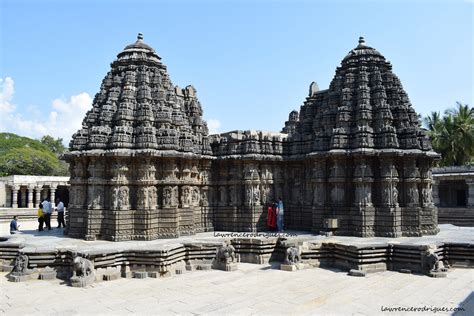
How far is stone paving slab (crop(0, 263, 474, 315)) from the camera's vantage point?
8.15m

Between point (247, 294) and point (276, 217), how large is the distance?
23.1 feet

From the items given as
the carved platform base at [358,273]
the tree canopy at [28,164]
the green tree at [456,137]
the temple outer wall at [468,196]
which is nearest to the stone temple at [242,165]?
the carved platform base at [358,273]

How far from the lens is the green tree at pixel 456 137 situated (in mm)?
32250

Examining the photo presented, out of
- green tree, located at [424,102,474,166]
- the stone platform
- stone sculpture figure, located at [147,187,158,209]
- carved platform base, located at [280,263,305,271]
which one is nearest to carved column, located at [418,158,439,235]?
the stone platform

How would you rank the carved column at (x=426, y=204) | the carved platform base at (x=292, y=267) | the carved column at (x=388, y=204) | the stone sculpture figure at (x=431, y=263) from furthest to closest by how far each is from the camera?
the carved column at (x=426, y=204) < the carved column at (x=388, y=204) < the carved platform base at (x=292, y=267) < the stone sculpture figure at (x=431, y=263)

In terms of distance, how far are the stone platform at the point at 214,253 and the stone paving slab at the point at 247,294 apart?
48 centimetres

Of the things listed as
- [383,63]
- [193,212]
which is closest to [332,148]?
[383,63]

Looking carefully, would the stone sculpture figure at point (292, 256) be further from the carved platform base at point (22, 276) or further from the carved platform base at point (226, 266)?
the carved platform base at point (22, 276)

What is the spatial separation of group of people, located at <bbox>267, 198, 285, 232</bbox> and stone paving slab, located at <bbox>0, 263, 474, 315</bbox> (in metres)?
4.58

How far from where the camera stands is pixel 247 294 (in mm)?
9281

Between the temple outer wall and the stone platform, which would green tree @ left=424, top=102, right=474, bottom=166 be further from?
the stone platform

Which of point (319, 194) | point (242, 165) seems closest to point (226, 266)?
point (319, 194)

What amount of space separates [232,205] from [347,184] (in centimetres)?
490

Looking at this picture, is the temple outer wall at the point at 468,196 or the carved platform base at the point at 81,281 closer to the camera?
the carved platform base at the point at 81,281
